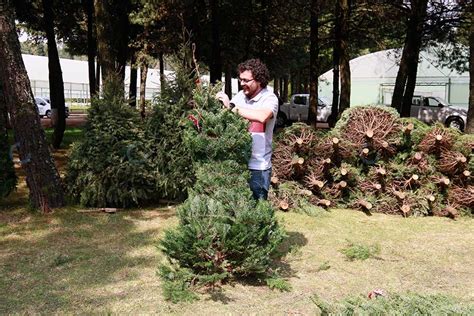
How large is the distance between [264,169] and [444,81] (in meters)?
27.3

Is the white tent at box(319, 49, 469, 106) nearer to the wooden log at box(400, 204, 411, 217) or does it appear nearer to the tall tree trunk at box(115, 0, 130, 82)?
the tall tree trunk at box(115, 0, 130, 82)

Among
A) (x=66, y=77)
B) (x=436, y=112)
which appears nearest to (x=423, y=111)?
(x=436, y=112)

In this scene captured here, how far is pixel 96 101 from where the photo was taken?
7.62 m

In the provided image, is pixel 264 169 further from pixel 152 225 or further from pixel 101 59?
pixel 101 59

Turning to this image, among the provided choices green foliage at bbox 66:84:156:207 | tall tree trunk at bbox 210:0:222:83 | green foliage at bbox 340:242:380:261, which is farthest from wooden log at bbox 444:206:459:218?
tall tree trunk at bbox 210:0:222:83

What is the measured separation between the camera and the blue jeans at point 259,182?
4695 millimetres

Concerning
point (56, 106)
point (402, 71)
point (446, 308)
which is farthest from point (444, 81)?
point (446, 308)

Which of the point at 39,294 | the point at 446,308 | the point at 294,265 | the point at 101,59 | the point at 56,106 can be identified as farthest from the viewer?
the point at 56,106

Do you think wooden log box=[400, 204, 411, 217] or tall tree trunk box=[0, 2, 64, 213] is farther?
wooden log box=[400, 204, 411, 217]

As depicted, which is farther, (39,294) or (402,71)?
(402,71)

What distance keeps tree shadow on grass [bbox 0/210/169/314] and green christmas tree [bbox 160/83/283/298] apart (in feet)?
2.57

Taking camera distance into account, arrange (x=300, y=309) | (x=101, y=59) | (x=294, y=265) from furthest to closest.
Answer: (x=101, y=59) → (x=294, y=265) → (x=300, y=309)

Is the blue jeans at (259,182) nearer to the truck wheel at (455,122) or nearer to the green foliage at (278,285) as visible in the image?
the green foliage at (278,285)

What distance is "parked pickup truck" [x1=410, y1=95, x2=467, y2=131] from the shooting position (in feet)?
81.1
